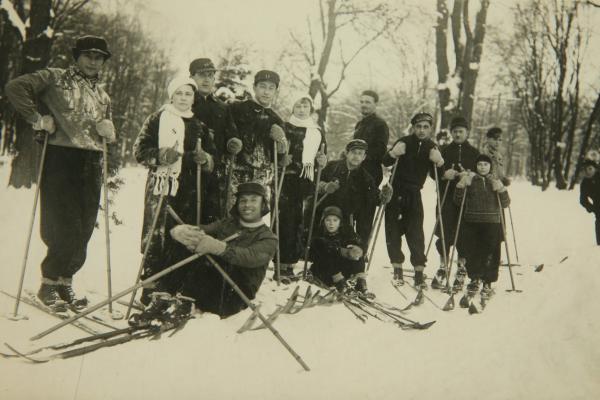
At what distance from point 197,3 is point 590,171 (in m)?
5.16

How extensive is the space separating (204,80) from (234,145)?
0.57 meters

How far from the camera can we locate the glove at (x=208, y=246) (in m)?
2.68

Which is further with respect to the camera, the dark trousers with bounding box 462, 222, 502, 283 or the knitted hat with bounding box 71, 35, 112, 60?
the dark trousers with bounding box 462, 222, 502, 283

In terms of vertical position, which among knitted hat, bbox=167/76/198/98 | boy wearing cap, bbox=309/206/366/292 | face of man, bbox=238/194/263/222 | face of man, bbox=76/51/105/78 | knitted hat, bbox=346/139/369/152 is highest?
face of man, bbox=76/51/105/78

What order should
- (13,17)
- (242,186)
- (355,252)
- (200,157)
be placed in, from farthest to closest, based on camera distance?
(13,17)
(355,252)
(200,157)
(242,186)

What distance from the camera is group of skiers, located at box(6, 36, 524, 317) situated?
9.84 feet

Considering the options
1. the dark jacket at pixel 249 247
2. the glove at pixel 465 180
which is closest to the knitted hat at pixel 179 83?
the dark jacket at pixel 249 247

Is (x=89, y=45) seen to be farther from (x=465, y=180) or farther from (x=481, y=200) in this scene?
(x=481, y=200)

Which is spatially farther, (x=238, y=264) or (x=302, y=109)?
(x=302, y=109)

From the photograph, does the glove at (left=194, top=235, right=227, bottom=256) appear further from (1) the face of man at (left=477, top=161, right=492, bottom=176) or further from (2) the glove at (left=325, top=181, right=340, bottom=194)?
(1) the face of man at (left=477, top=161, right=492, bottom=176)

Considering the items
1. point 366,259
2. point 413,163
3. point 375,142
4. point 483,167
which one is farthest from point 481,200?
point 366,259

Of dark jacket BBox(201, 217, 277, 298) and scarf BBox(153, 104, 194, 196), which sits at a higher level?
scarf BBox(153, 104, 194, 196)

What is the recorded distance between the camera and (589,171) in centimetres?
568

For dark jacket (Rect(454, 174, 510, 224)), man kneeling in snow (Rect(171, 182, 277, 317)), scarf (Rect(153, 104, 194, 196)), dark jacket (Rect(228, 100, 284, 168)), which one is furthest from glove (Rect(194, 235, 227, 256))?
dark jacket (Rect(454, 174, 510, 224))
